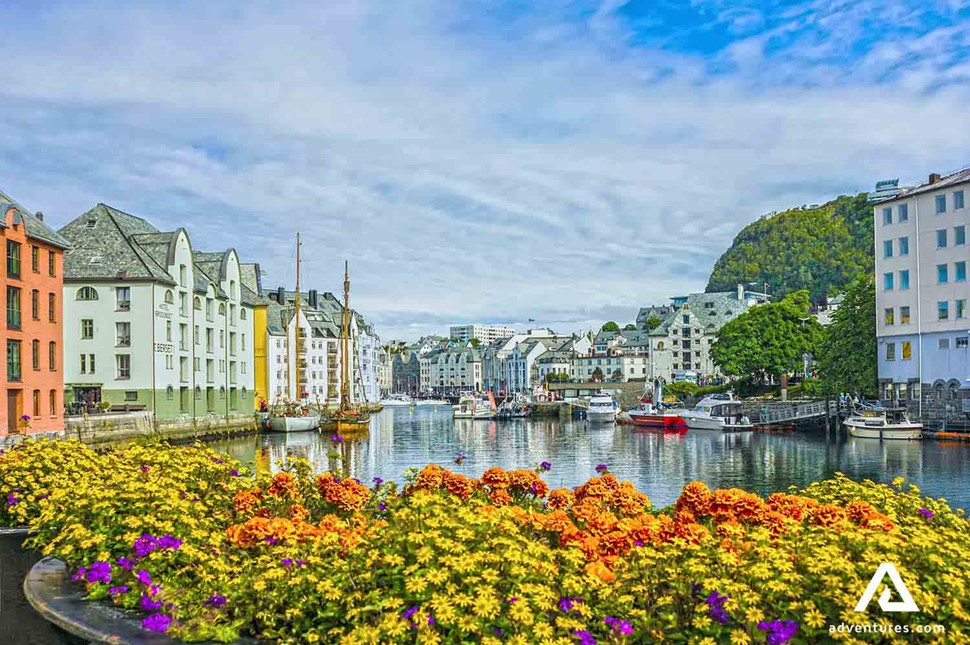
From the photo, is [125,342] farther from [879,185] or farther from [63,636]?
[879,185]

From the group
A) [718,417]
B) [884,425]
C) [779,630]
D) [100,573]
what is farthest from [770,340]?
[779,630]

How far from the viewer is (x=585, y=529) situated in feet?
42.4

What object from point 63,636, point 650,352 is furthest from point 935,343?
point 650,352

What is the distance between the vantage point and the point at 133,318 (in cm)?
7200

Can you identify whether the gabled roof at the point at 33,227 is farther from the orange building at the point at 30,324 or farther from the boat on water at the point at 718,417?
the boat on water at the point at 718,417

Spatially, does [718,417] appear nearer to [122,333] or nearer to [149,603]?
[122,333]

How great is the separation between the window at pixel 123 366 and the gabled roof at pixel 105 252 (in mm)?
6628

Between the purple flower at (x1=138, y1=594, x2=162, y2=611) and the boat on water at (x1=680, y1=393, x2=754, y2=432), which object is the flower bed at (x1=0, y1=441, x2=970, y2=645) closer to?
the purple flower at (x1=138, y1=594, x2=162, y2=611)

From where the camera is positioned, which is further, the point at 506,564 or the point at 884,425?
the point at 884,425

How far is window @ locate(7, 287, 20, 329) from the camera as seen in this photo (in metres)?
48.1

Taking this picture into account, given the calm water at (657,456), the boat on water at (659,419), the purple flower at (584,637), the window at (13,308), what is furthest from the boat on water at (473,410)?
the purple flower at (584,637)

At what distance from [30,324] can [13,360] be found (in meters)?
2.67

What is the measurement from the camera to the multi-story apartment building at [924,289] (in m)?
71.2

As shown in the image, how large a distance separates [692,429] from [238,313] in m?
52.1
